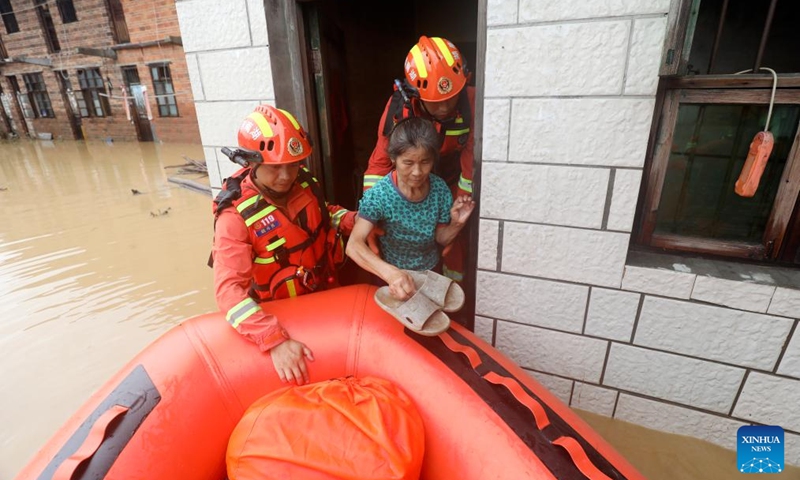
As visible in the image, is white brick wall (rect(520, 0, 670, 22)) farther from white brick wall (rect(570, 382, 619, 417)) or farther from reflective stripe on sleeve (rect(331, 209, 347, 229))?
white brick wall (rect(570, 382, 619, 417))

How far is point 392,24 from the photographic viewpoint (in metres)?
4.01

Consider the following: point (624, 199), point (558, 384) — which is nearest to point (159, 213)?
point (558, 384)

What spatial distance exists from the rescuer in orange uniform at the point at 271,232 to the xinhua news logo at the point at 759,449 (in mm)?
1837

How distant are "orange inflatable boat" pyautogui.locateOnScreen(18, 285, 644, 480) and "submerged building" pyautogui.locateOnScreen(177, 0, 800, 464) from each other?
577mm

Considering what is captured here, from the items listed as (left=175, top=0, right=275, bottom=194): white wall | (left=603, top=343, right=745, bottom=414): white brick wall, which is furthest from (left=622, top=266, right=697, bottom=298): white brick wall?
(left=175, top=0, right=275, bottom=194): white wall

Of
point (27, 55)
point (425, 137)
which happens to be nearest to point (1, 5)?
point (27, 55)

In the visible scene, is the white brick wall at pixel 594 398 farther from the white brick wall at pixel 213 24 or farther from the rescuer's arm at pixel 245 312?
the white brick wall at pixel 213 24

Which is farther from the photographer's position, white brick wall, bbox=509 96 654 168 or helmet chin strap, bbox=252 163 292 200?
helmet chin strap, bbox=252 163 292 200

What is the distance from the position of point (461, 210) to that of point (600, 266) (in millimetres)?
638

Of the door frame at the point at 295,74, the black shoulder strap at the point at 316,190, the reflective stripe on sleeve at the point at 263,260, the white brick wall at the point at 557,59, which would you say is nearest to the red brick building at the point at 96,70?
the door frame at the point at 295,74

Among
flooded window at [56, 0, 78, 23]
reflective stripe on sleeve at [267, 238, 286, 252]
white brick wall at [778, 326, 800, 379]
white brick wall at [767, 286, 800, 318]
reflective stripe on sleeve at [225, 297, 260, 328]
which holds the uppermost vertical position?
flooded window at [56, 0, 78, 23]

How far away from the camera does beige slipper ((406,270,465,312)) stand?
1.51 metres

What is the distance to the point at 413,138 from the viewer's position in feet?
4.99

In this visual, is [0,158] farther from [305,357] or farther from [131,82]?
[305,357]
